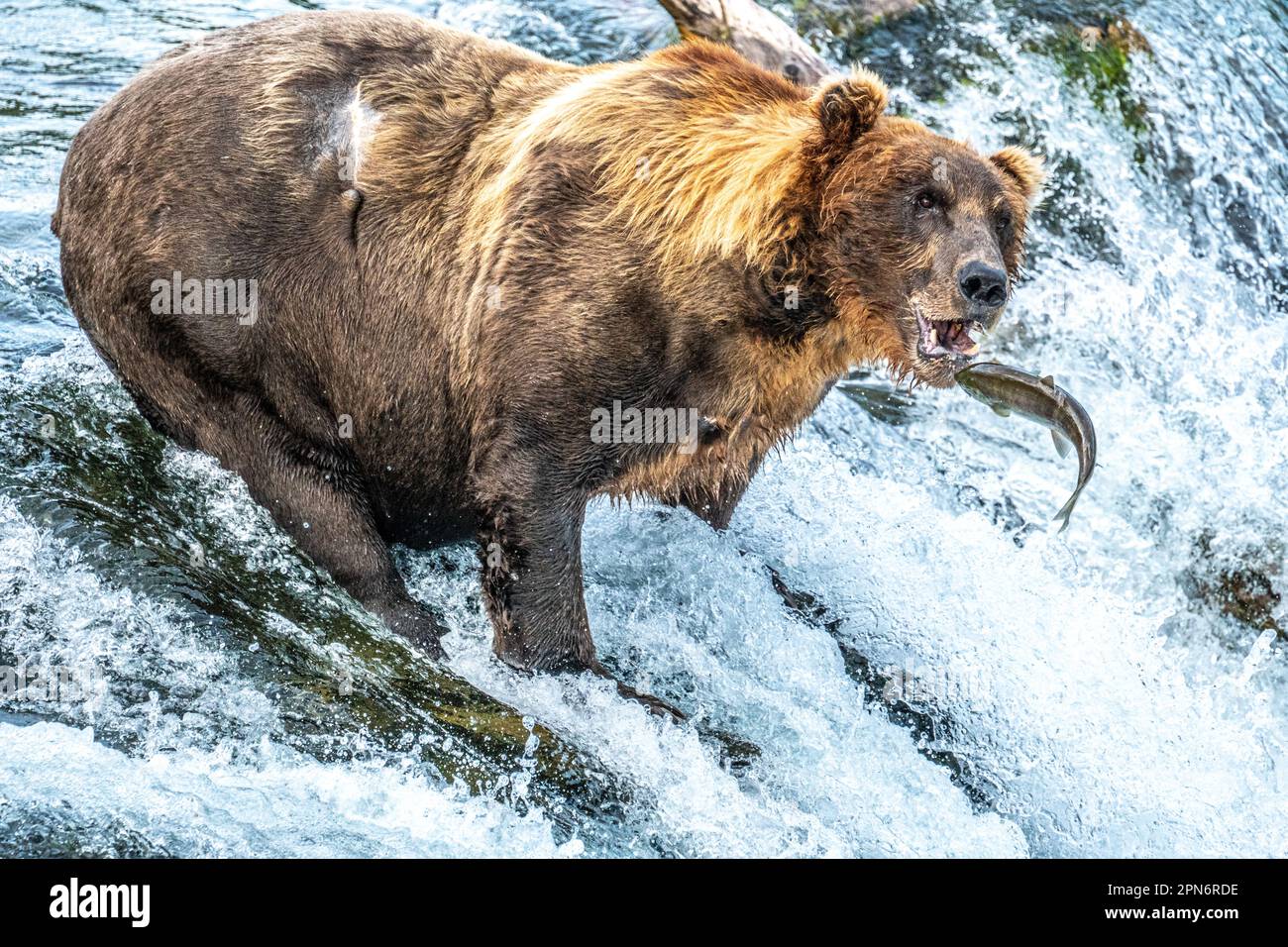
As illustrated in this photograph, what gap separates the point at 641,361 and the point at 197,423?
68.4 inches

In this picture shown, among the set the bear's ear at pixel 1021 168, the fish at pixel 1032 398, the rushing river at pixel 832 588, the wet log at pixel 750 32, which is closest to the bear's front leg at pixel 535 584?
the rushing river at pixel 832 588

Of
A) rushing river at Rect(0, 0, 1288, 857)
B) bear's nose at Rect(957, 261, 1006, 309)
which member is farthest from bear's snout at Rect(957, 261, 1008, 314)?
rushing river at Rect(0, 0, 1288, 857)

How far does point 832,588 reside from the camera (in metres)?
6.77

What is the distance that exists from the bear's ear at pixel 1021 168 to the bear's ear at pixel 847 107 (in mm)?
549

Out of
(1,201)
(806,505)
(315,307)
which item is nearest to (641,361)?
(315,307)

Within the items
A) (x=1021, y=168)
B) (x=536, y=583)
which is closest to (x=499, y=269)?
(x=536, y=583)

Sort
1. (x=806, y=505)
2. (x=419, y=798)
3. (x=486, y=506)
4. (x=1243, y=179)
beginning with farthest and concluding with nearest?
(x=1243, y=179) < (x=806, y=505) < (x=486, y=506) < (x=419, y=798)

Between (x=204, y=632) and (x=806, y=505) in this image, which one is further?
(x=806, y=505)

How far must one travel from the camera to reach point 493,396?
209 inches

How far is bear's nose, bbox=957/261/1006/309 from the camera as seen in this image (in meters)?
4.75

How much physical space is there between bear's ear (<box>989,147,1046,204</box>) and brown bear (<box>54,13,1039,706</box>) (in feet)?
0.05

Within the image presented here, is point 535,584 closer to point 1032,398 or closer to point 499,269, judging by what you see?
point 499,269

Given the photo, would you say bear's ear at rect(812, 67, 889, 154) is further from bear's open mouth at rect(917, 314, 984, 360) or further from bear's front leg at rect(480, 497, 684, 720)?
bear's front leg at rect(480, 497, 684, 720)

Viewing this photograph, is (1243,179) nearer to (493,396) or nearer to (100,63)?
(493,396)
